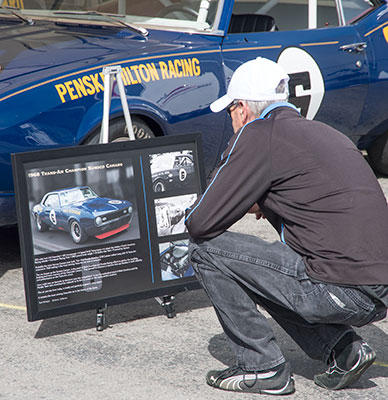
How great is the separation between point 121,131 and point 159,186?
32.3 inches

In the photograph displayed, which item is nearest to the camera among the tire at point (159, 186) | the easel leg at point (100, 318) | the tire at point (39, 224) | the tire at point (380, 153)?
the tire at point (39, 224)

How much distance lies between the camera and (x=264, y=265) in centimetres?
306

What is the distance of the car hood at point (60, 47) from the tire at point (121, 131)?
356mm

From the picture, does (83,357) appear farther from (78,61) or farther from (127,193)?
(78,61)

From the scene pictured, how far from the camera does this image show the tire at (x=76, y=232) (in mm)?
3768

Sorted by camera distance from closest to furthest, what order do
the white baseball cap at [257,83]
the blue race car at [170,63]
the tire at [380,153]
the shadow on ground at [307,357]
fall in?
the white baseball cap at [257,83] → the shadow on ground at [307,357] → the blue race car at [170,63] → the tire at [380,153]

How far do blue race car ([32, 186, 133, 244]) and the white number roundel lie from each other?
203 cm

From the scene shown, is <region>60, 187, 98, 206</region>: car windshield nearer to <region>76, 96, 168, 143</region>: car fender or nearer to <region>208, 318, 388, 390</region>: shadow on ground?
<region>76, 96, 168, 143</region>: car fender

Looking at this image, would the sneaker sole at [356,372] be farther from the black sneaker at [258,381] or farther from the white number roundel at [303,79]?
the white number roundel at [303,79]

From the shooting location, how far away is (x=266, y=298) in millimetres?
3100

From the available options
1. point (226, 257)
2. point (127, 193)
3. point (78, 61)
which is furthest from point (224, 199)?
point (78, 61)

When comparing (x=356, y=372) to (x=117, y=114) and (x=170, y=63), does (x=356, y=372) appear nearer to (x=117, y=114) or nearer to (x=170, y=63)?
(x=117, y=114)

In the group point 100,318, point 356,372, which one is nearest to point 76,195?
point 100,318

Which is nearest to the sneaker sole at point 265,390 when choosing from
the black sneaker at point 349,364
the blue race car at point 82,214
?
the black sneaker at point 349,364
